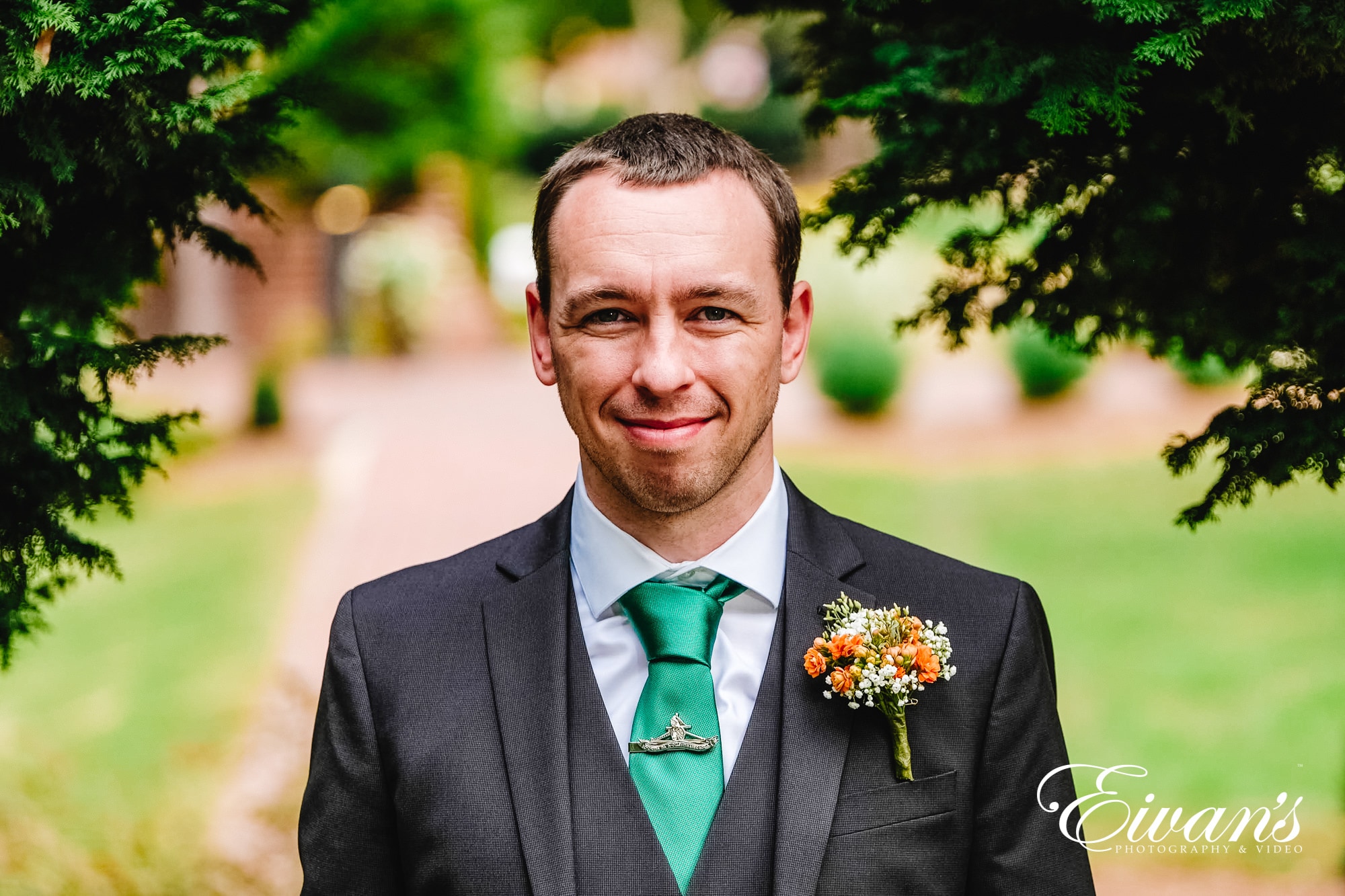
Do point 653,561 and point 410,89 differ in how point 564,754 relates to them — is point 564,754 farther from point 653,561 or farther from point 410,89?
point 410,89

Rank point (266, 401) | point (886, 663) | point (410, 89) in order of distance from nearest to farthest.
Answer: point (886, 663) → point (266, 401) → point (410, 89)

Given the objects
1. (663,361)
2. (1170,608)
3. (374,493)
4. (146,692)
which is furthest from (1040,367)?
(663,361)

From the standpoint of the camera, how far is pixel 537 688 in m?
2.35

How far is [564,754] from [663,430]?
0.65 meters

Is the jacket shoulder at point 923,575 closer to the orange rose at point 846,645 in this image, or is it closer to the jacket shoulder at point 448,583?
the orange rose at point 846,645

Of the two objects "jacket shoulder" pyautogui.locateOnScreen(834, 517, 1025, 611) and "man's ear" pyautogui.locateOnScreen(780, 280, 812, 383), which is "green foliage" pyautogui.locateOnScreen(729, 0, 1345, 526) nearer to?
"man's ear" pyautogui.locateOnScreen(780, 280, 812, 383)

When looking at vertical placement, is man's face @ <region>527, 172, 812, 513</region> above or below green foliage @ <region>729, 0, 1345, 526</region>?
below

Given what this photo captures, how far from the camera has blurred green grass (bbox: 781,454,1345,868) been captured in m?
7.02

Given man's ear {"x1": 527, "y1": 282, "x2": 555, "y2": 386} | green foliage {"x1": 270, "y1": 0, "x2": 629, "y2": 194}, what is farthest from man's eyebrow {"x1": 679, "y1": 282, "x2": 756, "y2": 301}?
green foliage {"x1": 270, "y1": 0, "x2": 629, "y2": 194}

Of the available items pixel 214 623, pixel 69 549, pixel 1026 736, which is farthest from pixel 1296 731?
pixel 214 623

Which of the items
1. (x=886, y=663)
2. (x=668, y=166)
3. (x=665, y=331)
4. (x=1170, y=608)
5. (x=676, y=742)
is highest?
(x=1170, y=608)

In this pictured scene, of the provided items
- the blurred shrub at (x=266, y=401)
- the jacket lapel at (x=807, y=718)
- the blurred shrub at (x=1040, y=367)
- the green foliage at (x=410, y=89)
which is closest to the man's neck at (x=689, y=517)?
the jacket lapel at (x=807, y=718)

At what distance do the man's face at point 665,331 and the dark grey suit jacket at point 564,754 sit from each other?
332 mm

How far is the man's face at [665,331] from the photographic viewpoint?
7.39 ft
